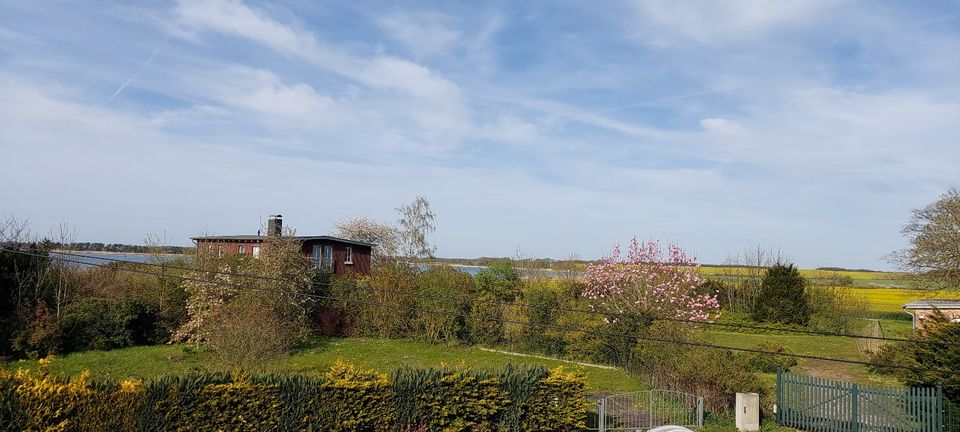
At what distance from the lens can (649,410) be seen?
1446 centimetres

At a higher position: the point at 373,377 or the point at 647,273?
the point at 647,273

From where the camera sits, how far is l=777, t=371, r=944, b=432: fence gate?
46.8 feet

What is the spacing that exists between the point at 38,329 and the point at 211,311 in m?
5.03

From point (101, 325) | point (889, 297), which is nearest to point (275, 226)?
point (101, 325)

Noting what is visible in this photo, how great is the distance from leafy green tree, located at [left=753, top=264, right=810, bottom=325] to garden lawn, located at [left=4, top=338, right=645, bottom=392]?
2056 centimetres

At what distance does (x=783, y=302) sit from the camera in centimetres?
3688

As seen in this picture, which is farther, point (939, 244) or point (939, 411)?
point (939, 244)

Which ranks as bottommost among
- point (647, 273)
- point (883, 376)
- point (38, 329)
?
point (883, 376)

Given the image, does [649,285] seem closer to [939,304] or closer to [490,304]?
[490,304]

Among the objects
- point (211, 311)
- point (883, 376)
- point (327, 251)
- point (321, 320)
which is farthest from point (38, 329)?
point (883, 376)

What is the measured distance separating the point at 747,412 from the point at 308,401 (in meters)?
10.0

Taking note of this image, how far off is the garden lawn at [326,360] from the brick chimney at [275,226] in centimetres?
483

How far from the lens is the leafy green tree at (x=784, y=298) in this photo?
1444 inches

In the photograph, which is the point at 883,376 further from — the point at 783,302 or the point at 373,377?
the point at 373,377
